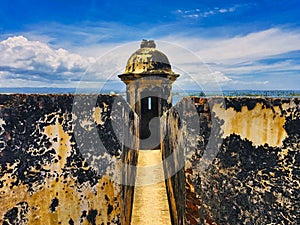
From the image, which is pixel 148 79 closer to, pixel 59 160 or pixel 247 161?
pixel 59 160

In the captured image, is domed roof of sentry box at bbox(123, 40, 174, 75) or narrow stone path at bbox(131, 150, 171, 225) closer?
narrow stone path at bbox(131, 150, 171, 225)

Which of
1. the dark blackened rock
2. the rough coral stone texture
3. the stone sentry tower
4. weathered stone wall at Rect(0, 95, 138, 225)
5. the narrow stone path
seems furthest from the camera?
the stone sentry tower

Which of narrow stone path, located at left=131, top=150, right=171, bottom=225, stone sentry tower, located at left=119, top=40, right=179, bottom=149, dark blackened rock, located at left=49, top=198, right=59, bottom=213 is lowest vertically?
narrow stone path, located at left=131, top=150, right=171, bottom=225

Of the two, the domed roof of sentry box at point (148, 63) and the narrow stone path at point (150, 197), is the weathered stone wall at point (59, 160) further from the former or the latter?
the domed roof of sentry box at point (148, 63)

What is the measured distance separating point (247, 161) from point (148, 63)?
836 centimetres

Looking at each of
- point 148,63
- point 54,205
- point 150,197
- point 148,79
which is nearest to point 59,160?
point 54,205

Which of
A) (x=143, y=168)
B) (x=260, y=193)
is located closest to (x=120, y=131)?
(x=260, y=193)

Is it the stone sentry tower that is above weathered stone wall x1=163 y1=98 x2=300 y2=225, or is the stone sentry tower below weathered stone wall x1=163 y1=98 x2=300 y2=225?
Result: above

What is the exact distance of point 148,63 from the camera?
33.2ft

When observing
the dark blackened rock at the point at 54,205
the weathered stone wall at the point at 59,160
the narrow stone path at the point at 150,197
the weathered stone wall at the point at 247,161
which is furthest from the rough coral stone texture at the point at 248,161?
the narrow stone path at the point at 150,197

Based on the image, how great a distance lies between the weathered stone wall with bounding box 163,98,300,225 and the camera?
1835 mm

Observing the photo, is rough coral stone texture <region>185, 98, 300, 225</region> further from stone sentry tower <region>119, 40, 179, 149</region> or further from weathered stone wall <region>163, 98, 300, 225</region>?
stone sentry tower <region>119, 40, 179, 149</region>

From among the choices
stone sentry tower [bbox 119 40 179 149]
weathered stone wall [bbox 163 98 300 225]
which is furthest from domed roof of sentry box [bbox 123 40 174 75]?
weathered stone wall [bbox 163 98 300 225]

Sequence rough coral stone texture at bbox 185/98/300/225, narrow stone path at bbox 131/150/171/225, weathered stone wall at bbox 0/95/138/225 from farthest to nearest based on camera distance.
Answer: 1. narrow stone path at bbox 131/150/171/225
2. weathered stone wall at bbox 0/95/138/225
3. rough coral stone texture at bbox 185/98/300/225
